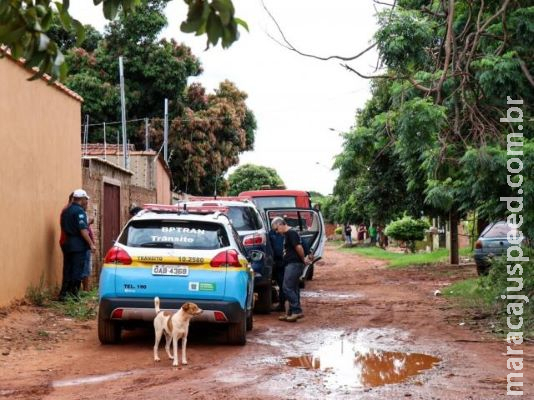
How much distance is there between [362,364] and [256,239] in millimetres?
4450

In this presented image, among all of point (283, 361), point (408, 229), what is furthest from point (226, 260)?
point (408, 229)

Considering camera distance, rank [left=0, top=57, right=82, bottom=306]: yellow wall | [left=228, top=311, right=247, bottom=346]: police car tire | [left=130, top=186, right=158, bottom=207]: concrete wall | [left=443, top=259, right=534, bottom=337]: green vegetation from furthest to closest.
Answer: [left=130, top=186, right=158, bottom=207]: concrete wall → [left=0, top=57, right=82, bottom=306]: yellow wall → [left=443, top=259, right=534, bottom=337]: green vegetation → [left=228, top=311, right=247, bottom=346]: police car tire

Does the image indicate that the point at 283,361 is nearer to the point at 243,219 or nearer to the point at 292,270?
the point at 292,270

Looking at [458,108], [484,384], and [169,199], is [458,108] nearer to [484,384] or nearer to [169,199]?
[484,384]

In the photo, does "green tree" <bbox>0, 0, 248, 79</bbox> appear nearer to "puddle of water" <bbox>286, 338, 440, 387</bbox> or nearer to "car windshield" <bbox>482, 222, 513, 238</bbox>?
"puddle of water" <bbox>286, 338, 440, 387</bbox>

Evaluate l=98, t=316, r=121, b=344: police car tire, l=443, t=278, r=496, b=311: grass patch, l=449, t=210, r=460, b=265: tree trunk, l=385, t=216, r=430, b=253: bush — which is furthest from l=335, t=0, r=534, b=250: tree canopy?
l=385, t=216, r=430, b=253: bush

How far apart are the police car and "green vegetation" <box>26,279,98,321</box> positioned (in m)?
2.64

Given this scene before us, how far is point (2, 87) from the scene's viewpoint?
11.0 m

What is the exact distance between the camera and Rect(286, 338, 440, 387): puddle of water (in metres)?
7.30

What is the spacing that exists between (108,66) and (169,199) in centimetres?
703

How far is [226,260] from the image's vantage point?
8.80 m

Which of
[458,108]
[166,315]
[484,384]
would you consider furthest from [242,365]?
[458,108]

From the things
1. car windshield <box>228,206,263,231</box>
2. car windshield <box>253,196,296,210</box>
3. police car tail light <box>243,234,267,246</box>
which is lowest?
police car tail light <box>243,234,267,246</box>

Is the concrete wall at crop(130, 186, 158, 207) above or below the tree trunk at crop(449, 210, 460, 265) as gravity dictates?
above
